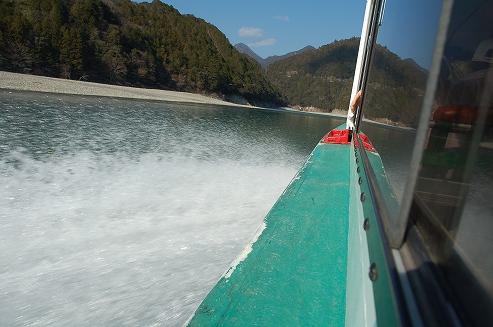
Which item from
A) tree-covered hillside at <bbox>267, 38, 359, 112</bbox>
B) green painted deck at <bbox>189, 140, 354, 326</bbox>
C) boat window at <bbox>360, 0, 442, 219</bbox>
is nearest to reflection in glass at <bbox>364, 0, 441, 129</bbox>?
boat window at <bbox>360, 0, 442, 219</bbox>

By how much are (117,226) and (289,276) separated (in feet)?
6.14

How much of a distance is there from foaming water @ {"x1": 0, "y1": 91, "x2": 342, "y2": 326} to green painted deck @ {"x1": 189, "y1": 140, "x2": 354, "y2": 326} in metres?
0.66

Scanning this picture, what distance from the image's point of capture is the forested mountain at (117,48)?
30484 millimetres

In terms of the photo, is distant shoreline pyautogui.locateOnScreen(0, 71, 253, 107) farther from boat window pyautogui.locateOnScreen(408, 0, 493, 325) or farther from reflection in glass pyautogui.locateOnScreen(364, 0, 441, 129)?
boat window pyautogui.locateOnScreen(408, 0, 493, 325)

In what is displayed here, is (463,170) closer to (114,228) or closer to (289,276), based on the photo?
(289,276)

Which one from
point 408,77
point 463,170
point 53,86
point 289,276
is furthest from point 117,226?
point 53,86

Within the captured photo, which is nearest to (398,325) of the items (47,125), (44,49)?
(47,125)

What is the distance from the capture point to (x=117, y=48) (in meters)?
39.8

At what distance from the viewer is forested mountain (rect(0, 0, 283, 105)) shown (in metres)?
30.5

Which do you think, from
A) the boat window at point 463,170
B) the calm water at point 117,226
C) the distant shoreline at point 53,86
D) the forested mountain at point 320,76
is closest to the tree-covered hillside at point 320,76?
the forested mountain at point 320,76

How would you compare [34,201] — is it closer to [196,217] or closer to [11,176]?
[11,176]

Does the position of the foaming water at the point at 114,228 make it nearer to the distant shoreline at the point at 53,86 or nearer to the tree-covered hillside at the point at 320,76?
the distant shoreline at the point at 53,86

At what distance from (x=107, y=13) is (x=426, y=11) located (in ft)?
182

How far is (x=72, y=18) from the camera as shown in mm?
39062
